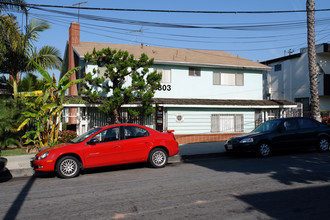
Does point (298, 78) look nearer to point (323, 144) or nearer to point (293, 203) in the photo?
Answer: point (323, 144)

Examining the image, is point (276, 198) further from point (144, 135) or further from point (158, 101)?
point (158, 101)

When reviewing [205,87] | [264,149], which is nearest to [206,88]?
[205,87]

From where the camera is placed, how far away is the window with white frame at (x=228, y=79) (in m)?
22.1

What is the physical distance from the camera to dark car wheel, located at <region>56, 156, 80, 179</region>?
9109 millimetres

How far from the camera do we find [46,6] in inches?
506

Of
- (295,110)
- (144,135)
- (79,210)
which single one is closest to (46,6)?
(144,135)

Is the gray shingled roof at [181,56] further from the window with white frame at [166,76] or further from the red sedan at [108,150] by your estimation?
the red sedan at [108,150]

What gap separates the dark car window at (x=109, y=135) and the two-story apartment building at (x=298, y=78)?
20.0 metres

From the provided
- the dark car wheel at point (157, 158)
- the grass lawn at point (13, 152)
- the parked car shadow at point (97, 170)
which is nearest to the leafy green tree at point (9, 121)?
the grass lawn at point (13, 152)

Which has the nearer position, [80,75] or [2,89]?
[2,89]

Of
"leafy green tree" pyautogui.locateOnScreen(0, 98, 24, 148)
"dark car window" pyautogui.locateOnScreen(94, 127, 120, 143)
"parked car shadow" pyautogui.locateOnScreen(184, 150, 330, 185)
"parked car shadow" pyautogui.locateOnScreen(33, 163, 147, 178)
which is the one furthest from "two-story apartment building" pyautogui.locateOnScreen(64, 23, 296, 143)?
"dark car window" pyautogui.locateOnScreen(94, 127, 120, 143)

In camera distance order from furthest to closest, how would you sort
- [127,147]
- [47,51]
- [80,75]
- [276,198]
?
[80,75], [47,51], [127,147], [276,198]

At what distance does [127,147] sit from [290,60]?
2385 cm

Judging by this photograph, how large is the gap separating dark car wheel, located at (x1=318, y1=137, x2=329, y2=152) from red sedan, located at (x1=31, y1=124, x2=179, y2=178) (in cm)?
646
